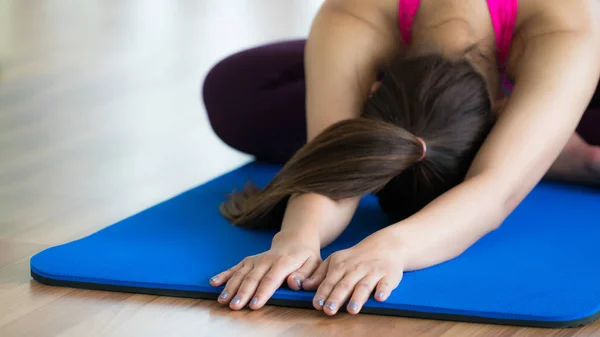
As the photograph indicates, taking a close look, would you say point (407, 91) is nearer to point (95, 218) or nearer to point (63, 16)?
point (95, 218)

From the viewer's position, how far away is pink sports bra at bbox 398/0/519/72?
203 centimetres

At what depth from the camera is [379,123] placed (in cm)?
182

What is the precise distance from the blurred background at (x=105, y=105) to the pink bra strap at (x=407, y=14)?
2.49ft

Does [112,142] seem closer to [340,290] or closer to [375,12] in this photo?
[375,12]

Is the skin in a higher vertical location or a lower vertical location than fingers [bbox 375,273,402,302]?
higher

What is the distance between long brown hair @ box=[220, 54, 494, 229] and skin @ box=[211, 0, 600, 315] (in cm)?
5

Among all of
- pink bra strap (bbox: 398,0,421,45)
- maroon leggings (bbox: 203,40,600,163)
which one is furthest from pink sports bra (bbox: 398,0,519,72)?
maroon leggings (bbox: 203,40,600,163)

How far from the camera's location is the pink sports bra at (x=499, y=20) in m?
2.03

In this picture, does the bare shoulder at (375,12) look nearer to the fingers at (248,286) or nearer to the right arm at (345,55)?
the right arm at (345,55)

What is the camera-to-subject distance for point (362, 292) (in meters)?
1.55

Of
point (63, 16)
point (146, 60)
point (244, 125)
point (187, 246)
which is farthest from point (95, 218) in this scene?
point (63, 16)

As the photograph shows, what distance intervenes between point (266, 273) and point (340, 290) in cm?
14

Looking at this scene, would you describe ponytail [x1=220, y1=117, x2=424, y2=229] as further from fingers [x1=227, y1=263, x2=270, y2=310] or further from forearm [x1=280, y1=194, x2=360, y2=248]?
fingers [x1=227, y1=263, x2=270, y2=310]

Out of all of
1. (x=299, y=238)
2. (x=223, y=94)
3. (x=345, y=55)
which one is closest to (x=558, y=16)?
(x=345, y=55)
